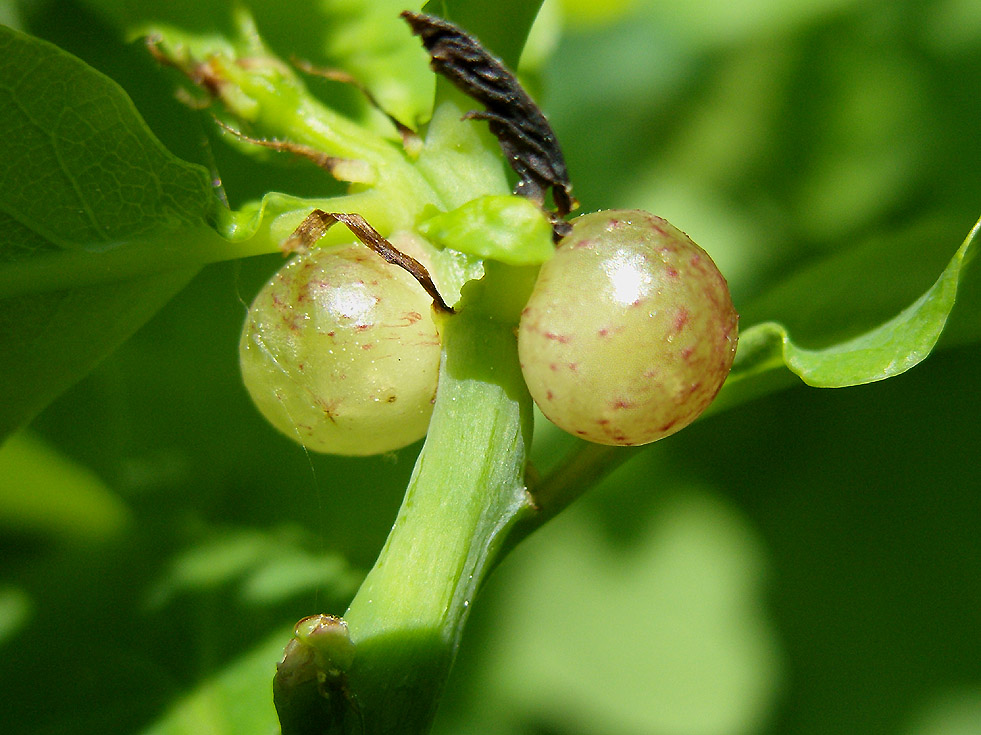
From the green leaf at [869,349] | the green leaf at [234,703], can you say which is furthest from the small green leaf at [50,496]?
the green leaf at [869,349]

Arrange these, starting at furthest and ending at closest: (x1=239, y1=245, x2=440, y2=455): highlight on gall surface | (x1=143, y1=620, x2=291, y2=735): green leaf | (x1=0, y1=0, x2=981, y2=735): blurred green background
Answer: (x1=0, y1=0, x2=981, y2=735): blurred green background < (x1=143, y1=620, x2=291, y2=735): green leaf < (x1=239, y1=245, x2=440, y2=455): highlight on gall surface

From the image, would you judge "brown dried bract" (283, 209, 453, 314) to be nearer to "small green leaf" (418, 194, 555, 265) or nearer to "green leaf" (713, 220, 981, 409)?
"small green leaf" (418, 194, 555, 265)

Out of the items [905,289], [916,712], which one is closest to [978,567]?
[916,712]

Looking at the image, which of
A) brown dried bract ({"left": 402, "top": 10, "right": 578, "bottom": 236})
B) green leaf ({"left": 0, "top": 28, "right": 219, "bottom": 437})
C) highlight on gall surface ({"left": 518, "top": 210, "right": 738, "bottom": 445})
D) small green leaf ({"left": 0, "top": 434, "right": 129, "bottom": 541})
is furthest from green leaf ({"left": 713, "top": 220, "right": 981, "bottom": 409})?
small green leaf ({"left": 0, "top": 434, "right": 129, "bottom": 541})

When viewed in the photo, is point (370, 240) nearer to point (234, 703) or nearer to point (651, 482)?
point (234, 703)

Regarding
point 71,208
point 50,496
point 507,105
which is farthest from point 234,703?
point 507,105

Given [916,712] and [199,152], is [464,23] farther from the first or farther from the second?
[916,712]
